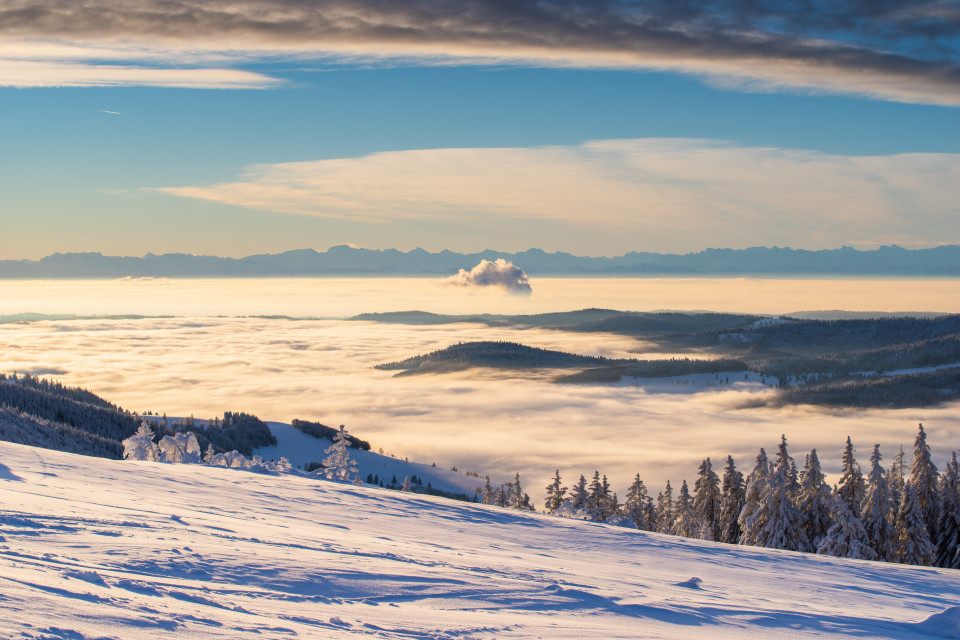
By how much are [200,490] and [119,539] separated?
817 centimetres

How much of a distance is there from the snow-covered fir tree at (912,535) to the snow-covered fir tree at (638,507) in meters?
22.8

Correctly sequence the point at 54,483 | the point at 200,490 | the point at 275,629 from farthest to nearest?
the point at 200,490, the point at 54,483, the point at 275,629

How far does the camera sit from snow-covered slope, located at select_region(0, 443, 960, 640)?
7.84m

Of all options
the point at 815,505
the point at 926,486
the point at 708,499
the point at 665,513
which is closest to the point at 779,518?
the point at 815,505

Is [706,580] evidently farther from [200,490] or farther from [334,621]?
[200,490]

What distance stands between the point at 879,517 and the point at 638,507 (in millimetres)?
26120

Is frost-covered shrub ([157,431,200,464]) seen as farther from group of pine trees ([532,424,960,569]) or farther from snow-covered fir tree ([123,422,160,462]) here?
group of pine trees ([532,424,960,569])

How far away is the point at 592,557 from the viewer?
15266 mm

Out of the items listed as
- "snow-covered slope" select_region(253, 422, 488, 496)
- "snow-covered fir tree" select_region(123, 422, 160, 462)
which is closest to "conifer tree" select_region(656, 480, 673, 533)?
"snow-covered fir tree" select_region(123, 422, 160, 462)

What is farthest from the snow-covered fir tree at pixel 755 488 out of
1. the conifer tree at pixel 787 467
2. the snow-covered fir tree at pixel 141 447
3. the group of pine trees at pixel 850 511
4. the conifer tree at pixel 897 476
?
the snow-covered fir tree at pixel 141 447

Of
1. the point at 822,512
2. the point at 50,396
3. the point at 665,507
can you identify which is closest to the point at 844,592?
the point at 822,512

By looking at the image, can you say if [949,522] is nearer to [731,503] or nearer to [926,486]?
[926,486]

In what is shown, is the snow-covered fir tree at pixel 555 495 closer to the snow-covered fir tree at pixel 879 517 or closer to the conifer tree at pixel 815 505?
the conifer tree at pixel 815 505

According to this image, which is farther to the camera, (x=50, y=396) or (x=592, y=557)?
(x=50, y=396)
